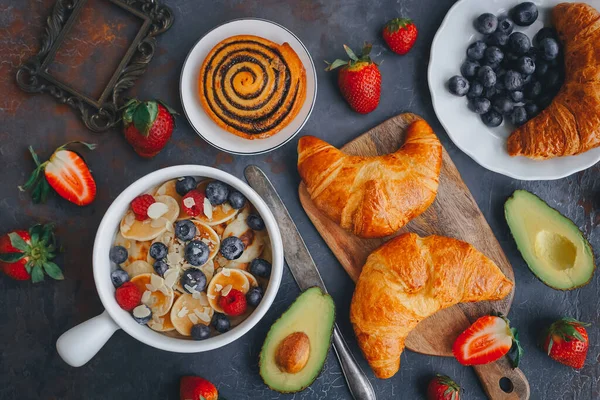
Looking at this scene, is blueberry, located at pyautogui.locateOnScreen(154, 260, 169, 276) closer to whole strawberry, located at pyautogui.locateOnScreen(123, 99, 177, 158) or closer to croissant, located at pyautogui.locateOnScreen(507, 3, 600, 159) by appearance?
Answer: whole strawberry, located at pyautogui.locateOnScreen(123, 99, 177, 158)

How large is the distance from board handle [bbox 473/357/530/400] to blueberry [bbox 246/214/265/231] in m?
0.84

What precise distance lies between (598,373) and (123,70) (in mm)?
1861

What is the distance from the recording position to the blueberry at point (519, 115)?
174 centimetres

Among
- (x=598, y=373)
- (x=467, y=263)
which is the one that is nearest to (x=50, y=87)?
(x=467, y=263)

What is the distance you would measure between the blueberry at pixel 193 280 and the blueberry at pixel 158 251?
85mm

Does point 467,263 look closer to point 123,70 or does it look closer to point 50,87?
point 123,70

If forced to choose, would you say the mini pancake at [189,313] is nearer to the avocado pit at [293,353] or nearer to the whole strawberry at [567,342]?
the avocado pit at [293,353]

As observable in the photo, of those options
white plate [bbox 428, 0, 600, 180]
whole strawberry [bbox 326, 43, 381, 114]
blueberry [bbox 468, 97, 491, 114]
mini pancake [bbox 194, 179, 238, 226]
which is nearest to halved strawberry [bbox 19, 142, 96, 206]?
mini pancake [bbox 194, 179, 238, 226]

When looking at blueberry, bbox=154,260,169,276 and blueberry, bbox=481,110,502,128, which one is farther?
blueberry, bbox=481,110,502,128

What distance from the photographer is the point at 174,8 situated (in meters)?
1.74

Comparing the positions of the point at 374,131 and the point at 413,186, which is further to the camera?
the point at 374,131

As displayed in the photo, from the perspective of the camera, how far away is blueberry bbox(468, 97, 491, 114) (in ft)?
5.64

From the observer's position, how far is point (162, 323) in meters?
1.56

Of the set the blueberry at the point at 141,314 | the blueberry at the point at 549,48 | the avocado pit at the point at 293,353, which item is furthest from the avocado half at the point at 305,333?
the blueberry at the point at 549,48
